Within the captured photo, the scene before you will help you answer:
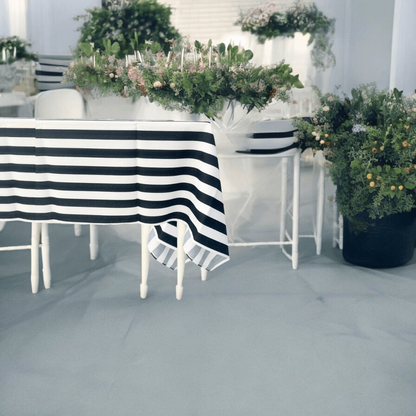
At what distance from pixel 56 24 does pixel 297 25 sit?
2529 mm

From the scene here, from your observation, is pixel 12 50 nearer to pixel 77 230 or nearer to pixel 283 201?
pixel 77 230

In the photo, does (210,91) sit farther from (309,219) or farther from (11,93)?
(11,93)

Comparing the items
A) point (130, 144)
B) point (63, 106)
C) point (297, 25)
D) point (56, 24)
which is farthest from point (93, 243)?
point (56, 24)

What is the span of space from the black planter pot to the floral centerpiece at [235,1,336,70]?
3.08m

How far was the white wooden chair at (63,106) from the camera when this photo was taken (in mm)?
2943

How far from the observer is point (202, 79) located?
7.77ft

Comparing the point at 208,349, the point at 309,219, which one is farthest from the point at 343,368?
the point at 309,219

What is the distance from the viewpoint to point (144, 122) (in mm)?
2074

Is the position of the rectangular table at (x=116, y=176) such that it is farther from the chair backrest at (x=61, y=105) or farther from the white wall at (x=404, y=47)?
the white wall at (x=404, y=47)

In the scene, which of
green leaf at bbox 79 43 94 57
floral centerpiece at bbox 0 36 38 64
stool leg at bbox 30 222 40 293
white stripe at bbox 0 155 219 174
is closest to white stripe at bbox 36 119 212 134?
white stripe at bbox 0 155 219 174

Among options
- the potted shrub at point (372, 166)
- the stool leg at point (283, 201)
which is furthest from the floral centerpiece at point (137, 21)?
the potted shrub at point (372, 166)

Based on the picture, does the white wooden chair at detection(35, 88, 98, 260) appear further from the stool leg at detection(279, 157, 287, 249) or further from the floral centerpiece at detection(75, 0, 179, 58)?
the floral centerpiece at detection(75, 0, 179, 58)

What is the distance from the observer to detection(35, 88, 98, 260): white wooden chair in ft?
9.66

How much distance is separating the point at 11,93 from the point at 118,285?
224 cm
